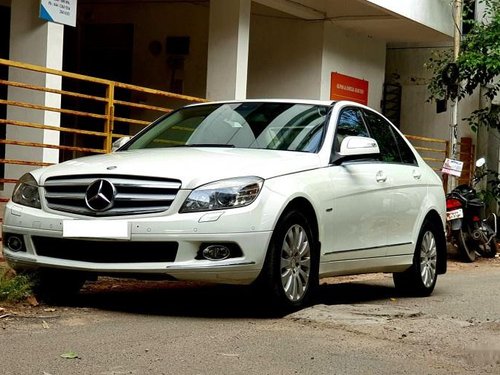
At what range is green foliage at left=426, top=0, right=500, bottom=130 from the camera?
703 inches

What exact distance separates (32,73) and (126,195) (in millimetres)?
5876

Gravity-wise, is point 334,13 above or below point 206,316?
above

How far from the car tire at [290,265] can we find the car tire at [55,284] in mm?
1504

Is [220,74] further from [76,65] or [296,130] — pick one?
[296,130]

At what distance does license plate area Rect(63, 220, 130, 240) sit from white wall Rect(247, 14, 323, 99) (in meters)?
12.2

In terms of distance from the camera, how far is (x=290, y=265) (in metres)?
7.34

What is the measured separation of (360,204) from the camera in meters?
8.27

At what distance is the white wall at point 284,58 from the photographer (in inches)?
743

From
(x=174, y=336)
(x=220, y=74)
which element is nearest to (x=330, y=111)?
(x=174, y=336)

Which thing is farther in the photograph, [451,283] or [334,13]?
[334,13]

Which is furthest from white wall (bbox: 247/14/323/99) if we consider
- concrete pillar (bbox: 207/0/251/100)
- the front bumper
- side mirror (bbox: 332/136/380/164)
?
the front bumper

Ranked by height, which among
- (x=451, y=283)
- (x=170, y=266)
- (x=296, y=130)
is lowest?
(x=451, y=283)

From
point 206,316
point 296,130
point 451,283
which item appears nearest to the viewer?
point 206,316

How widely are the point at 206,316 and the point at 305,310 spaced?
73 cm
